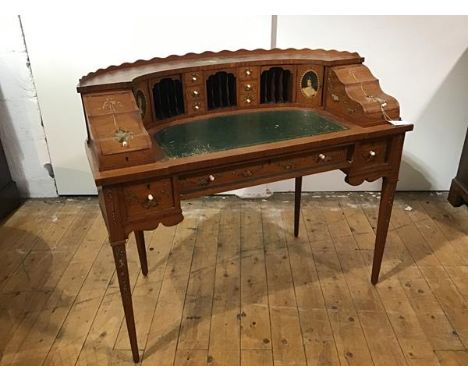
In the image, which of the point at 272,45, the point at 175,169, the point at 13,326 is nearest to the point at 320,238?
the point at 272,45

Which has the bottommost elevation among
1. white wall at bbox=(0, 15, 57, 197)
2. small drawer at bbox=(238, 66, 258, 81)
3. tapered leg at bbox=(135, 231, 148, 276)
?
tapered leg at bbox=(135, 231, 148, 276)

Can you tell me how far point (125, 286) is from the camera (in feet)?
4.98

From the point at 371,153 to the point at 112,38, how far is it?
173 cm

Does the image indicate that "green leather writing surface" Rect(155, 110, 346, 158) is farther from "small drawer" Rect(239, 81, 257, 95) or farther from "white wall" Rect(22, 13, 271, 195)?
"white wall" Rect(22, 13, 271, 195)

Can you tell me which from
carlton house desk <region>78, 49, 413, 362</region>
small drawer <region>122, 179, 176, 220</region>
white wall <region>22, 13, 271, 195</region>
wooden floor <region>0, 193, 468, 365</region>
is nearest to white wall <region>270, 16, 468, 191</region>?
white wall <region>22, 13, 271, 195</region>

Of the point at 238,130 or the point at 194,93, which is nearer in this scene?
the point at 238,130

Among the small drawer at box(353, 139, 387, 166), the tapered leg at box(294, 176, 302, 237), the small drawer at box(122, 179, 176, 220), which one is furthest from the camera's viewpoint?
the tapered leg at box(294, 176, 302, 237)

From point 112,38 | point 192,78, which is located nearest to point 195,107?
point 192,78

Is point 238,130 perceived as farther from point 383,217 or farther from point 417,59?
point 417,59

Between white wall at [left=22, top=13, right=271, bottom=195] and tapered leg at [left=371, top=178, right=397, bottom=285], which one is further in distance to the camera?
white wall at [left=22, top=13, right=271, bottom=195]

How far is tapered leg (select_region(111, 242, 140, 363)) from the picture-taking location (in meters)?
1.42

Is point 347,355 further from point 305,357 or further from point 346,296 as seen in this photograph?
point 346,296

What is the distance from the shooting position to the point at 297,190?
92.3 inches

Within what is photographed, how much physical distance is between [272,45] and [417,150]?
1.26 metres
